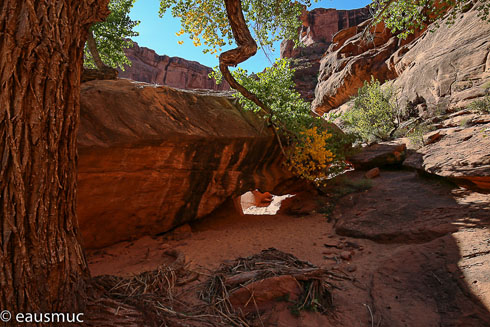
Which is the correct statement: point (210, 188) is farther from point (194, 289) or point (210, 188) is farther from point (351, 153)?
point (351, 153)

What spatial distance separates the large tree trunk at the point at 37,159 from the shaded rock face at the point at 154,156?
8.09ft

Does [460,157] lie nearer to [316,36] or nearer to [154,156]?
[154,156]

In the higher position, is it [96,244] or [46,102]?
[46,102]

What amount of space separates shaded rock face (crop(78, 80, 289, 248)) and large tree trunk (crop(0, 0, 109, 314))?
2466 millimetres

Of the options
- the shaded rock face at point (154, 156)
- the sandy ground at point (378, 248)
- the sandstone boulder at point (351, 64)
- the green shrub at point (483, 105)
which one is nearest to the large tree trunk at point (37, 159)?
the sandy ground at point (378, 248)

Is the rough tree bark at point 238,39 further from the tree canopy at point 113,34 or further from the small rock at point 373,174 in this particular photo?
the tree canopy at point 113,34

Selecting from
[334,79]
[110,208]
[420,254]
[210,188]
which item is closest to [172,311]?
[110,208]

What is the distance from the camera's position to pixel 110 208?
17.2 feet

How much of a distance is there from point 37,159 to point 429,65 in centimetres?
1807

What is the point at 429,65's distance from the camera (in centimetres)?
1378

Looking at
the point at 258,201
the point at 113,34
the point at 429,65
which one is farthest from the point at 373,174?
the point at 113,34

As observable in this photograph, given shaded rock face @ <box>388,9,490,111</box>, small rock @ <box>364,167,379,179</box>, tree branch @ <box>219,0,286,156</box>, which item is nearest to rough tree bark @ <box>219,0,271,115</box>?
tree branch @ <box>219,0,286,156</box>

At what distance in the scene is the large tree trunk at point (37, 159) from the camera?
195 centimetres

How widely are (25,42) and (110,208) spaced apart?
12.8 feet
